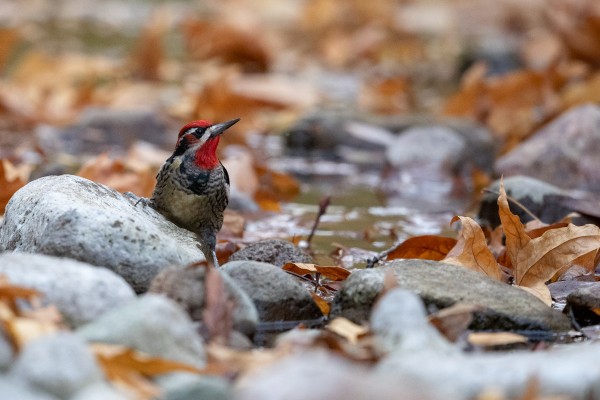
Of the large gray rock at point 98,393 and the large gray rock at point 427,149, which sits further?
the large gray rock at point 427,149

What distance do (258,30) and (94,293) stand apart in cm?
895

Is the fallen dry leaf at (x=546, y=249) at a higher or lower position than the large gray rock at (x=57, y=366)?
lower

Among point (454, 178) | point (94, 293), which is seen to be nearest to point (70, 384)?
point (94, 293)

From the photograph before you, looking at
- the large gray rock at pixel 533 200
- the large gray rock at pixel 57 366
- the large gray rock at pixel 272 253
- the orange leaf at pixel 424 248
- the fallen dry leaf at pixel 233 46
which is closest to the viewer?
the large gray rock at pixel 57 366

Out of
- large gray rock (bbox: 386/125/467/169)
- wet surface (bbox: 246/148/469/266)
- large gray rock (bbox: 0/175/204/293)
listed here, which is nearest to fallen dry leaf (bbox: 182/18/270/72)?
wet surface (bbox: 246/148/469/266)

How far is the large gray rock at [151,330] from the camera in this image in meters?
2.52

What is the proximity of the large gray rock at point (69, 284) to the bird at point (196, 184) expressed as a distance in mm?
966

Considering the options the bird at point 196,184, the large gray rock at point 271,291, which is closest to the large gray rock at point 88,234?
the large gray rock at point 271,291

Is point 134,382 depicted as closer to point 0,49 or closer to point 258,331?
point 258,331

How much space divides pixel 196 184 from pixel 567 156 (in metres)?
3.37

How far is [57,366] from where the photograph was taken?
7.38ft

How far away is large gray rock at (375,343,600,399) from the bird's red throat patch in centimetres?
158

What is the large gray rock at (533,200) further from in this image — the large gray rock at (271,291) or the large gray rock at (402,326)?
the large gray rock at (402,326)

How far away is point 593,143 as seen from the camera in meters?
6.41
